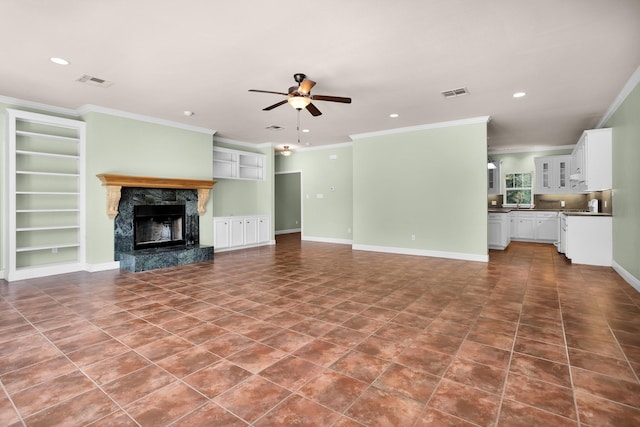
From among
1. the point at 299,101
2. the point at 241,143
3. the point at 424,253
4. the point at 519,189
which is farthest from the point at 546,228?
the point at 241,143

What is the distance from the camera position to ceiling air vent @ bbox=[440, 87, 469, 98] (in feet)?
15.0

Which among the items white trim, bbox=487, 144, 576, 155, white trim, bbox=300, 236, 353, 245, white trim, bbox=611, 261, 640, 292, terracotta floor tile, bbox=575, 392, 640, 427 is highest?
white trim, bbox=487, 144, 576, 155

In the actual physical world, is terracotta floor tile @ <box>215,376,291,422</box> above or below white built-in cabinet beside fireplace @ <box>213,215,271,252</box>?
below

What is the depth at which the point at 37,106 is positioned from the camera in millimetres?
5281

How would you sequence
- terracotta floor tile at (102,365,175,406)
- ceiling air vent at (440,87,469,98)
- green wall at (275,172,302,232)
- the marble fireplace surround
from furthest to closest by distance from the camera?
green wall at (275,172,302,232) < the marble fireplace surround < ceiling air vent at (440,87,469,98) < terracotta floor tile at (102,365,175,406)

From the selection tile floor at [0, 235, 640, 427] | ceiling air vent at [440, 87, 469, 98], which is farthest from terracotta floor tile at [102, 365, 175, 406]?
ceiling air vent at [440, 87, 469, 98]

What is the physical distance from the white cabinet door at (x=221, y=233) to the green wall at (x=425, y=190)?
3061 millimetres

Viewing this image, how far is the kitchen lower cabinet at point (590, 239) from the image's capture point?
18.4ft

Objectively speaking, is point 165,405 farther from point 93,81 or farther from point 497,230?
point 497,230

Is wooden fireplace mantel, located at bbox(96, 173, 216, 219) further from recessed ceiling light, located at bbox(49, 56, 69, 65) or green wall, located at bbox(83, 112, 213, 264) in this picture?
recessed ceiling light, located at bbox(49, 56, 69, 65)

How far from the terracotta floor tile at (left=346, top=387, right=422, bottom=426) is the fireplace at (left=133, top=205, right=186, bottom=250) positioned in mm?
5593

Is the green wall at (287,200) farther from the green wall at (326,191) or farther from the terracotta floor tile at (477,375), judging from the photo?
the terracotta floor tile at (477,375)

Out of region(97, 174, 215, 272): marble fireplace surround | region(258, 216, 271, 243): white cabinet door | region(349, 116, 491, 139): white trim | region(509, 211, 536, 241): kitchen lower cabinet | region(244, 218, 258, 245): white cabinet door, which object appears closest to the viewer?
region(97, 174, 215, 272): marble fireplace surround

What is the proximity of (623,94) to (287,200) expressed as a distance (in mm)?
9127
